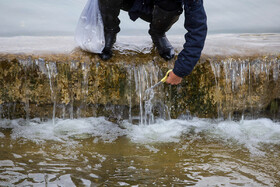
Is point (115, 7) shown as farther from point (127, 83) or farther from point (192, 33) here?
point (192, 33)

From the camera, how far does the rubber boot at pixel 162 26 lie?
9.99 feet

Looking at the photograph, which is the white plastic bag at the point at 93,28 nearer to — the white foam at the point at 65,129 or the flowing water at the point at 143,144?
the flowing water at the point at 143,144

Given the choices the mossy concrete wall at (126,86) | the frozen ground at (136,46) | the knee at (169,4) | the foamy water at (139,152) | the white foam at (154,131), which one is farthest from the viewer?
the frozen ground at (136,46)

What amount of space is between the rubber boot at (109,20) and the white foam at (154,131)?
2.48 feet

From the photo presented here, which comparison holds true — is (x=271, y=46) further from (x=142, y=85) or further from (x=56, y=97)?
(x=56, y=97)

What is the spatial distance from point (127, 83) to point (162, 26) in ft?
2.38

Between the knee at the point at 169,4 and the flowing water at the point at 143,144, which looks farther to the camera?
the knee at the point at 169,4

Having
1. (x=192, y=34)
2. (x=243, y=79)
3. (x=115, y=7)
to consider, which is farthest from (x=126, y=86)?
(x=243, y=79)

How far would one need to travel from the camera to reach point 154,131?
3301 millimetres

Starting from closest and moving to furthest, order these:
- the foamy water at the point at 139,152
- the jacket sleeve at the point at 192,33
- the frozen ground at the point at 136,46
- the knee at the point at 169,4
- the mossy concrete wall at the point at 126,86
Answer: the foamy water at the point at 139,152, the jacket sleeve at the point at 192,33, the knee at the point at 169,4, the mossy concrete wall at the point at 126,86, the frozen ground at the point at 136,46

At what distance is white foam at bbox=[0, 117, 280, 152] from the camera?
3043mm

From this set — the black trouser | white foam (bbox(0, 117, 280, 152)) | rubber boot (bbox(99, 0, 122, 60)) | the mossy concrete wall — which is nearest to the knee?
the black trouser

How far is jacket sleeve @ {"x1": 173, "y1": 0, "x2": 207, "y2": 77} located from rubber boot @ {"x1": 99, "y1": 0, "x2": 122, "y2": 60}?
0.86m

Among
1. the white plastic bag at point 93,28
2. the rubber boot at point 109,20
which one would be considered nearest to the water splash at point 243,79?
the rubber boot at point 109,20
